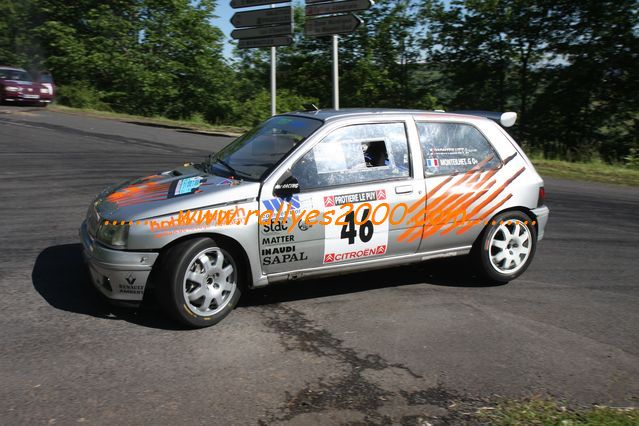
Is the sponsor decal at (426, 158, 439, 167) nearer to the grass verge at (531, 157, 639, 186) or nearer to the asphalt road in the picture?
the asphalt road

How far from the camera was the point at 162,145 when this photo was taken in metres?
16.2

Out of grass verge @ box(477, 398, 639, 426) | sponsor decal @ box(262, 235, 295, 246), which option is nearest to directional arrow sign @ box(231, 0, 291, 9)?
sponsor decal @ box(262, 235, 295, 246)

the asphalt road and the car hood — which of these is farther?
the car hood

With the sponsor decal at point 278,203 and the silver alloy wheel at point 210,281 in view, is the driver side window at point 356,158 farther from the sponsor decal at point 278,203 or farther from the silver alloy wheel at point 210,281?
the silver alloy wheel at point 210,281

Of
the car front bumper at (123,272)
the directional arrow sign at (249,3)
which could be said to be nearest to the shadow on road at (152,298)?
the car front bumper at (123,272)

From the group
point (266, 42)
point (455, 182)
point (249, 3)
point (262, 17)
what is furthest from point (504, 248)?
point (249, 3)

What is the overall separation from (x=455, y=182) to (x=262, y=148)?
6.00 ft

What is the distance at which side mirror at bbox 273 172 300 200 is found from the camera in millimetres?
4967

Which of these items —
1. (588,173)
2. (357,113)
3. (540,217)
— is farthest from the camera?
(588,173)

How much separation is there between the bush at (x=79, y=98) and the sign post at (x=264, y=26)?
48.1ft

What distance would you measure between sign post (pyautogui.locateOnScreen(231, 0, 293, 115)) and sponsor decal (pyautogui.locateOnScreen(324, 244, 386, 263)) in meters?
13.5

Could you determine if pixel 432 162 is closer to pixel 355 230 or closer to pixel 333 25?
pixel 355 230

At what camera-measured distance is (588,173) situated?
1489 centimetres

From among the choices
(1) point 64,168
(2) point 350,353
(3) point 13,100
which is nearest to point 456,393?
(2) point 350,353
